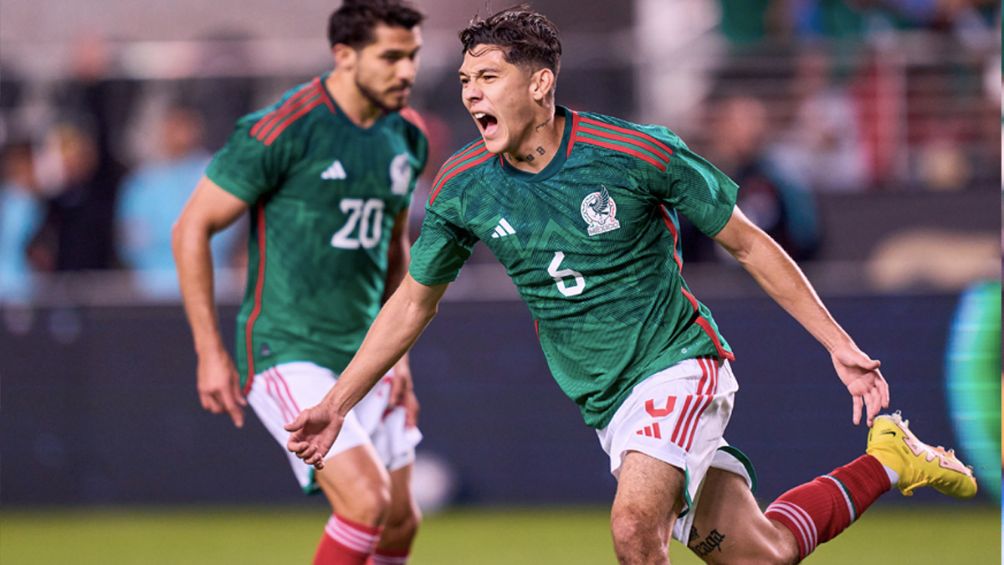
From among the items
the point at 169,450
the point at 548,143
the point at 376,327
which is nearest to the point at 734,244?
the point at 548,143

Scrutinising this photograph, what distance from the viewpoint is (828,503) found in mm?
5586

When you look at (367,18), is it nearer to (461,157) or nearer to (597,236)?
(461,157)

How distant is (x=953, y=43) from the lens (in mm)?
11852

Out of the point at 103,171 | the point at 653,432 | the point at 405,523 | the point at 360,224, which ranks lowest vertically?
the point at 103,171

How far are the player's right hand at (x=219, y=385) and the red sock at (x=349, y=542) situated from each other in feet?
1.98

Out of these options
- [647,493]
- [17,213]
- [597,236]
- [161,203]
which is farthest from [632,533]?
[17,213]

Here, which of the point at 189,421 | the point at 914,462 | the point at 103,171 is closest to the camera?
the point at 914,462

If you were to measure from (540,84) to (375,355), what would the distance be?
110 cm

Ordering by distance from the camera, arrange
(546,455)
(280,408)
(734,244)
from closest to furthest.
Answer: (734,244)
(280,408)
(546,455)

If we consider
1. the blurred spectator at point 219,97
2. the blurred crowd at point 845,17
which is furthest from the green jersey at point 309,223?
the blurred crowd at point 845,17

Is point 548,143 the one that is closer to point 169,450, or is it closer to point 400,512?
point 400,512

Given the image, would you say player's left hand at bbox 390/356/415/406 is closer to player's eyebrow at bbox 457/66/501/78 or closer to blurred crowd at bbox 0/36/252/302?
player's eyebrow at bbox 457/66/501/78

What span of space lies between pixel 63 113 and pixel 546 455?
15.6 feet

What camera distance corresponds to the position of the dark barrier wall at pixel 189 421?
33.1 ft
